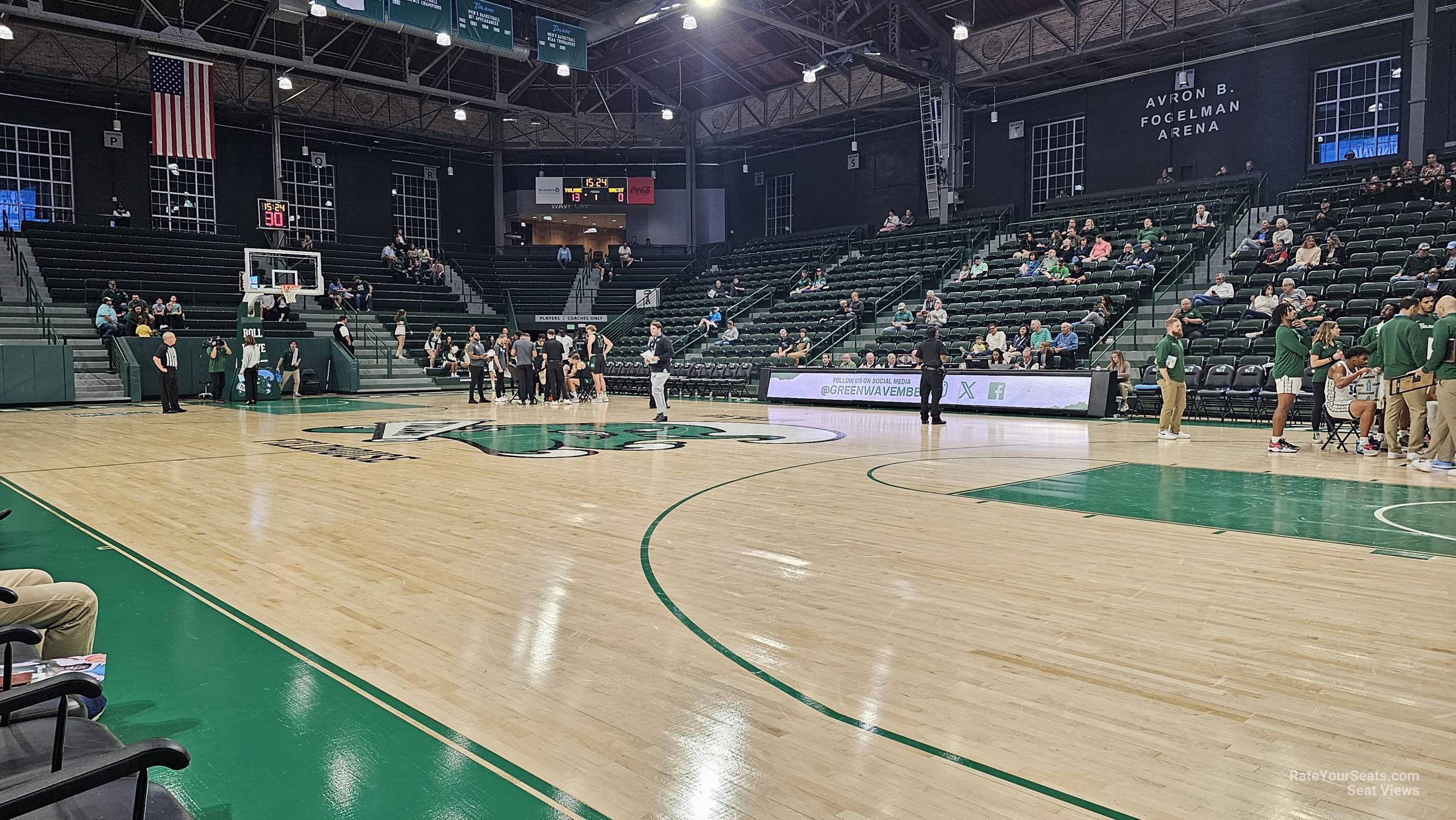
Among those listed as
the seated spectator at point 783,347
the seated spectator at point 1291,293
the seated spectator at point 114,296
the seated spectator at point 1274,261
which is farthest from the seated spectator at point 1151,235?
the seated spectator at point 114,296

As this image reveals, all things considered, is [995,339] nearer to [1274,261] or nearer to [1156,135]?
[1274,261]

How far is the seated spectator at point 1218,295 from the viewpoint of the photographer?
1602 cm

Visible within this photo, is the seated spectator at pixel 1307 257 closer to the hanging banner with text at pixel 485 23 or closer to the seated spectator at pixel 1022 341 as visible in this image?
the seated spectator at pixel 1022 341

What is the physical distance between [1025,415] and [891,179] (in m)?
14.6

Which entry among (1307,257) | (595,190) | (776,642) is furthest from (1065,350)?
(595,190)

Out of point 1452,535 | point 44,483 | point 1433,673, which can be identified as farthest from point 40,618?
point 1452,535

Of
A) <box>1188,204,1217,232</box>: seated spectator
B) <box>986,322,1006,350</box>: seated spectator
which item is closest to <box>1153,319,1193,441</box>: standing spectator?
<box>986,322,1006,350</box>: seated spectator

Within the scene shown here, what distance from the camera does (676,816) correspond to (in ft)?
7.42

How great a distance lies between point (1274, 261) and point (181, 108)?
24792mm

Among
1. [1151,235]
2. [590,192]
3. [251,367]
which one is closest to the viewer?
[1151,235]

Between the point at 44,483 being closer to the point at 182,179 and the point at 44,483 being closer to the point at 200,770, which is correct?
the point at 200,770

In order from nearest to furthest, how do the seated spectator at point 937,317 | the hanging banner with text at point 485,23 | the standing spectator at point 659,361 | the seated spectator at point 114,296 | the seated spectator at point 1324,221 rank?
1. the standing spectator at point 659,361
2. the seated spectator at point 1324,221
3. the seated spectator at point 937,317
4. the hanging banner with text at point 485,23
5. the seated spectator at point 114,296

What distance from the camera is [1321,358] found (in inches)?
457

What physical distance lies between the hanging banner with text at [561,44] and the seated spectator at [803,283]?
8405 millimetres
